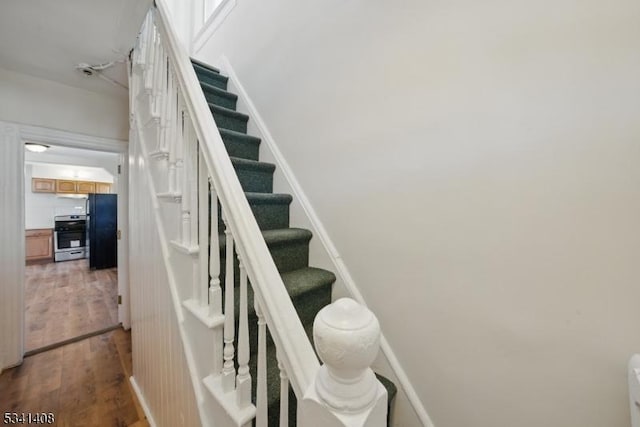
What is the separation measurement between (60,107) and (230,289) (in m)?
2.73

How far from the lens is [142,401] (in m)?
1.63

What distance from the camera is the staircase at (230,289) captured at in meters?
0.44

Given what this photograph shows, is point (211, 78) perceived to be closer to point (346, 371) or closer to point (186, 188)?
point (186, 188)

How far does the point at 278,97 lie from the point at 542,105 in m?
1.48

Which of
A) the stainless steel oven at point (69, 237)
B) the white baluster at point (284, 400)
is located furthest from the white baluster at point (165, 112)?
the stainless steel oven at point (69, 237)

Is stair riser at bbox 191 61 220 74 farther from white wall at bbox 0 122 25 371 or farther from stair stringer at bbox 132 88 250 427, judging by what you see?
white wall at bbox 0 122 25 371

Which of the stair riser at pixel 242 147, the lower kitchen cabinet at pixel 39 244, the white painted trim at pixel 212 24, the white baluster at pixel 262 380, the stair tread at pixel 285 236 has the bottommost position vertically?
the lower kitchen cabinet at pixel 39 244

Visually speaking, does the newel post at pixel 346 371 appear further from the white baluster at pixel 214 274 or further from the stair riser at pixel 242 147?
the stair riser at pixel 242 147

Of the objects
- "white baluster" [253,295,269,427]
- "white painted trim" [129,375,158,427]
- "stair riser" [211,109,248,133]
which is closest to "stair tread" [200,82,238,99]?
"stair riser" [211,109,248,133]

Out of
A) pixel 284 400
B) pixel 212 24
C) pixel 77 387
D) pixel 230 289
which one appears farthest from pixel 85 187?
pixel 284 400

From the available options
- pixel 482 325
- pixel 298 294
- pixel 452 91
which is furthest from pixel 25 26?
pixel 482 325

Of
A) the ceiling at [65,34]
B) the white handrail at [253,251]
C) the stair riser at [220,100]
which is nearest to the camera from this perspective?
the white handrail at [253,251]

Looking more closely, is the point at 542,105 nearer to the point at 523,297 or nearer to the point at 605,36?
the point at 605,36

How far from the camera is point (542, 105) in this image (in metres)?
0.78
